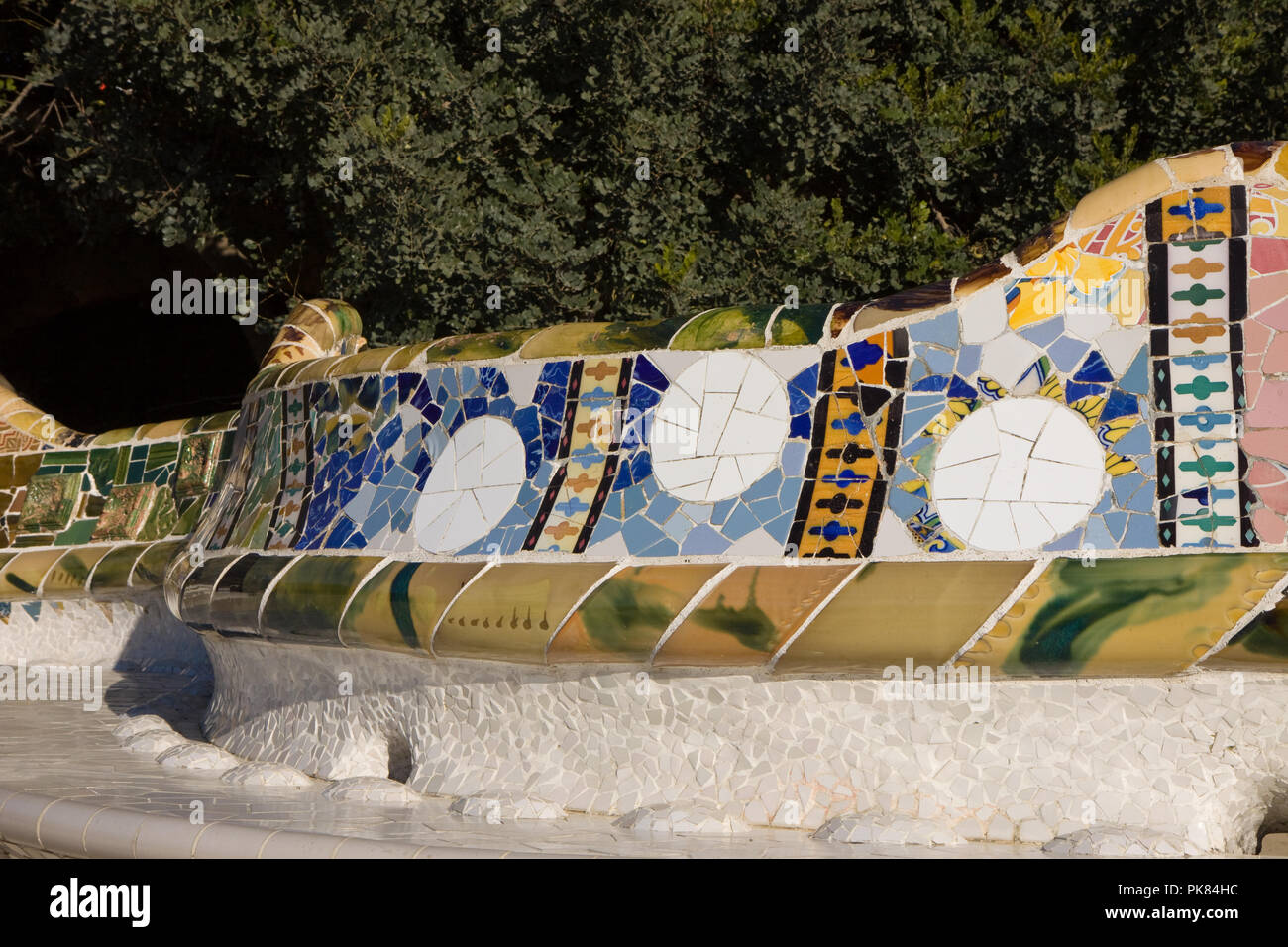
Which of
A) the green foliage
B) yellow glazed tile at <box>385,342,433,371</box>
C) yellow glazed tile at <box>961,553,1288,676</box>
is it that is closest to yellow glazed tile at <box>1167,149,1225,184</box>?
yellow glazed tile at <box>961,553,1288,676</box>

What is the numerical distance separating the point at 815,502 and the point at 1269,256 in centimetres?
142

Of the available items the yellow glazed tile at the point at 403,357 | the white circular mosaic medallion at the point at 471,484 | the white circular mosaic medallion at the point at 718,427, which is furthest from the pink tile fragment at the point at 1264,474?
the yellow glazed tile at the point at 403,357

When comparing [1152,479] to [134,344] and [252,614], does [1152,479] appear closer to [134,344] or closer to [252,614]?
[252,614]

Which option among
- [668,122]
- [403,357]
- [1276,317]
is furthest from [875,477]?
[668,122]

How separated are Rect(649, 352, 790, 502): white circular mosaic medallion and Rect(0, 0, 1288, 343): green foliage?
3.74 meters

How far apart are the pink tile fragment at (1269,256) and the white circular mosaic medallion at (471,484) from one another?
2271 millimetres

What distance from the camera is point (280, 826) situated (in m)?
4.27

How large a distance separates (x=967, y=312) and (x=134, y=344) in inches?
508

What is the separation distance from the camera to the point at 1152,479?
402cm

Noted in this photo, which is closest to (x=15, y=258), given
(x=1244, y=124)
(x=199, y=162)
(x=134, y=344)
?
(x=134, y=344)

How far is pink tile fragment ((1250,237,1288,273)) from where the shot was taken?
411 centimetres

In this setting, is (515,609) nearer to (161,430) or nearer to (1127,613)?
(1127,613)

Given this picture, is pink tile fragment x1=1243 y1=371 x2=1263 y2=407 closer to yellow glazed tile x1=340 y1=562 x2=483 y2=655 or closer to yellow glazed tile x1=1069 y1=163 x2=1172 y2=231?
yellow glazed tile x1=1069 y1=163 x2=1172 y2=231

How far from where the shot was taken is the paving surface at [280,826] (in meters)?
3.86
